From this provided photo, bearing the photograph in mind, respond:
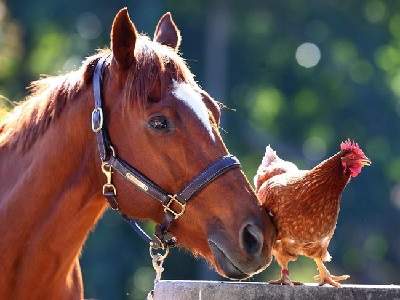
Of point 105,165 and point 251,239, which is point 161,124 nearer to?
point 105,165

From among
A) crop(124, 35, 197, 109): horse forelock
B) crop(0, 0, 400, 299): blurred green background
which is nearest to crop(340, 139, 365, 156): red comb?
crop(124, 35, 197, 109): horse forelock

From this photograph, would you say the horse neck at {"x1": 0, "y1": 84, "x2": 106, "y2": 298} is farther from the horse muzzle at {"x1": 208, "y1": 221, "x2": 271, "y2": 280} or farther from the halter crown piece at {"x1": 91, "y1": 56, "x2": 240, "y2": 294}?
the horse muzzle at {"x1": 208, "y1": 221, "x2": 271, "y2": 280}

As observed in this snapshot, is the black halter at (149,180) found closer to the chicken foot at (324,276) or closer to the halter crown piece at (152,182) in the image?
the halter crown piece at (152,182)

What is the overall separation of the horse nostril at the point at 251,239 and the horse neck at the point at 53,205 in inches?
29.6

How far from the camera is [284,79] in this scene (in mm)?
28719

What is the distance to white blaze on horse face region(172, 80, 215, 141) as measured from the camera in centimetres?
509

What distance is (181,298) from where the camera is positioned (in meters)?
4.93

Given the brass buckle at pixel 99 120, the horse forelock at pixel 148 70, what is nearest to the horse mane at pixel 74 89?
the horse forelock at pixel 148 70

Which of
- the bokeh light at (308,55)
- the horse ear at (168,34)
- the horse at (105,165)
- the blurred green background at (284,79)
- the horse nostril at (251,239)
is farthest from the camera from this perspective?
the bokeh light at (308,55)

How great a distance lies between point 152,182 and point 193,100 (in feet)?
1.31

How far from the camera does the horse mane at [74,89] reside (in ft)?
17.1

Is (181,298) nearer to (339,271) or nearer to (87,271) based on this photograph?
(87,271)

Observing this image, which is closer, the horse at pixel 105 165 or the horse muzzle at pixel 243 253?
the horse muzzle at pixel 243 253

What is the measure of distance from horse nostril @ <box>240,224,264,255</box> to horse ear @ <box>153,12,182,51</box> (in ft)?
4.21
